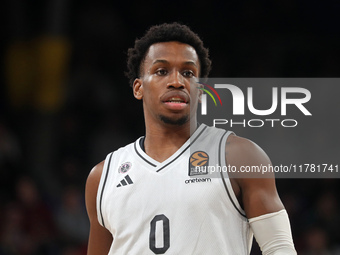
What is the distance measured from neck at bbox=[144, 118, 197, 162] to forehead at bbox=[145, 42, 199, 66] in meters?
0.33

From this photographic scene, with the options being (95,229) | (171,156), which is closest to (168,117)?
(171,156)

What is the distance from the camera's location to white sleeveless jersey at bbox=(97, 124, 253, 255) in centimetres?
281

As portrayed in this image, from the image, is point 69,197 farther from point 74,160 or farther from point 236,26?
point 236,26

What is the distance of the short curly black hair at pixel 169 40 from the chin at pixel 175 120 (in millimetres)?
320

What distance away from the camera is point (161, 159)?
123 inches

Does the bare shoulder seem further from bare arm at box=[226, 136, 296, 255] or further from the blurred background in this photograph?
the blurred background

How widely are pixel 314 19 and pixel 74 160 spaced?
435 cm

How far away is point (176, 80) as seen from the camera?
3.04 metres

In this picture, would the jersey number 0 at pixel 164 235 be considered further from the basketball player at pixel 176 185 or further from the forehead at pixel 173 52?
the forehead at pixel 173 52

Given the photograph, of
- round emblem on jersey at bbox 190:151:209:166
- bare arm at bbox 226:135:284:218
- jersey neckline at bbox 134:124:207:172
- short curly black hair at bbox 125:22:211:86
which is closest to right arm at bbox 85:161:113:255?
jersey neckline at bbox 134:124:207:172

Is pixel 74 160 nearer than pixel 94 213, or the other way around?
pixel 94 213

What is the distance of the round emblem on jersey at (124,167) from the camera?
316 centimetres

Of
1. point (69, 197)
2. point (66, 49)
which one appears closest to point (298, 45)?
point (66, 49)

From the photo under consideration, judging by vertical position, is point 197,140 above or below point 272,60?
below
